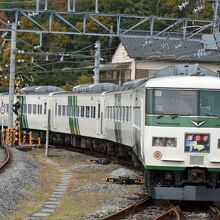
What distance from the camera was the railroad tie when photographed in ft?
37.4

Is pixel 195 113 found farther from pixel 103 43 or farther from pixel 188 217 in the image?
pixel 103 43

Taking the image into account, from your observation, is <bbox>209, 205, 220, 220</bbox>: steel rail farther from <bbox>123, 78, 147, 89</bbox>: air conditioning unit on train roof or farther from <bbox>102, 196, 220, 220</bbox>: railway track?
<bbox>123, 78, 147, 89</bbox>: air conditioning unit on train roof

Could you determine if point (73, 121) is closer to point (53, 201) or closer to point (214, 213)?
point (53, 201)

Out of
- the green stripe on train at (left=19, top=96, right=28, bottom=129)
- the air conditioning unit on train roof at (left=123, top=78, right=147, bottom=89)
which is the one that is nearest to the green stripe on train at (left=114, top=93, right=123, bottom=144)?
the air conditioning unit on train roof at (left=123, top=78, right=147, bottom=89)

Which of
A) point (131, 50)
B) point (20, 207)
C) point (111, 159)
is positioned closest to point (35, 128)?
point (111, 159)

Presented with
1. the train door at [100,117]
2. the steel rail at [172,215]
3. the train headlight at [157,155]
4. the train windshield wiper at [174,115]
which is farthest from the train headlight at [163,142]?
the train door at [100,117]

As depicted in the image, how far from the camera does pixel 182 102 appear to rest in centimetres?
1189

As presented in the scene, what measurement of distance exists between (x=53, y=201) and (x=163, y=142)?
2.84 m

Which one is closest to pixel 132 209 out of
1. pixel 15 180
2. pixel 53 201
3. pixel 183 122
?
pixel 183 122

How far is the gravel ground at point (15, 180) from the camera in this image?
40.5 ft

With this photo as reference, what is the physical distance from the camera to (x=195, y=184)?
1182 cm

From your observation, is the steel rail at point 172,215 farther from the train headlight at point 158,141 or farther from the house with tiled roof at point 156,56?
the house with tiled roof at point 156,56

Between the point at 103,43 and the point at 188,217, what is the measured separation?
44.2 meters

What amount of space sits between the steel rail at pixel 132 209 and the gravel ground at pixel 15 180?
1992 millimetres
